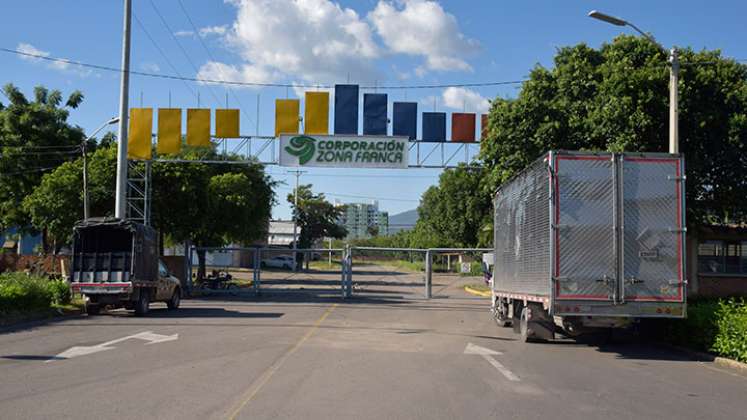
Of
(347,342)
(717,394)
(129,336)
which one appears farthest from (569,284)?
(129,336)

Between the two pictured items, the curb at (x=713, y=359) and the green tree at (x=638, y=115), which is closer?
the curb at (x=713, y=359)

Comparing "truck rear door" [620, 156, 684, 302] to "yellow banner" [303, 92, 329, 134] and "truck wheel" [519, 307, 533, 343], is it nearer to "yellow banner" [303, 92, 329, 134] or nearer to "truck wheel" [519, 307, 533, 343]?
"truck wheel" [519, 307, 533, 343]

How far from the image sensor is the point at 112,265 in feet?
70.4

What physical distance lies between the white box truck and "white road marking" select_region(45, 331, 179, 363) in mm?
8122

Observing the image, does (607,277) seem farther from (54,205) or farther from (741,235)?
(54,205)

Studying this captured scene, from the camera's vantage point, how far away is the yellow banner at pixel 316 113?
1015 inches

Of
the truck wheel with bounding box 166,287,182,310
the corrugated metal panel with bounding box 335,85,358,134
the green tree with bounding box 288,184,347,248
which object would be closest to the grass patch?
the corrugated metal panel with bounding box 335,85,358,134

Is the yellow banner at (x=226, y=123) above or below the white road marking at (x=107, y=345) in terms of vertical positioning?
above

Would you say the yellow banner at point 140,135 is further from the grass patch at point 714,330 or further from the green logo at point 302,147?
the grass patch at point 714,330

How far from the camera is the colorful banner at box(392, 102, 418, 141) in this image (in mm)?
26031

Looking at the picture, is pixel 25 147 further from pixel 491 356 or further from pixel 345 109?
pixel 491 356

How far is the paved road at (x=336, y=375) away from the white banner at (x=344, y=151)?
8.28 metres

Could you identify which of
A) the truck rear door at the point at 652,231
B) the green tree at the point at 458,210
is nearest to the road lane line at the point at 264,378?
the truck rear door at the point at 652,231

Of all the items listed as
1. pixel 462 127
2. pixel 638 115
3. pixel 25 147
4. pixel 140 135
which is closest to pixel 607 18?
pixel 638 115
